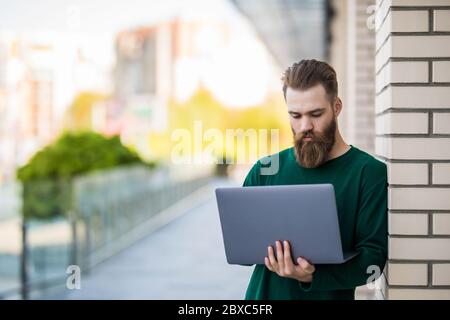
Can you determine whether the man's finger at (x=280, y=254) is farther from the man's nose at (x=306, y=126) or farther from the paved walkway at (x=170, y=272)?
the paved walkway at (x=170, y=272)

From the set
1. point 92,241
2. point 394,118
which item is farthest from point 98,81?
point 394,118

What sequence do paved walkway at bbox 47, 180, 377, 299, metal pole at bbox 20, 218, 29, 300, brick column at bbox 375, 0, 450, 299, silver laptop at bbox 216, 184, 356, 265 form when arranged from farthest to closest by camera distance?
paved walkway at bbox 47, 180, 377, 299
metal pole at bbox 20, 218, 29, 300
brick column at bbox 375, 0, 450, 299
silver laptop at bbox 216, 184, 356, 265

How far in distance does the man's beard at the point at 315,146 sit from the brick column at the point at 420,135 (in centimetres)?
19

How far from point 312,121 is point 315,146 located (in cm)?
6

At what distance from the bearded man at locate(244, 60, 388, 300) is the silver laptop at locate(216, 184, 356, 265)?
43 mm

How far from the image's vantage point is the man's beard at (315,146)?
2.08 metres

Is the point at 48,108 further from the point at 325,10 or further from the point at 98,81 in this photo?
the point at 325,10

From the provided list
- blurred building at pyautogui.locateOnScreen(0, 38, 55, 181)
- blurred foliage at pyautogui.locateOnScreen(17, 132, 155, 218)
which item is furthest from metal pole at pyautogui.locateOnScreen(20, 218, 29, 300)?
blurred building at pyautogui.locateOnScreen(0, 38, 55, 181)

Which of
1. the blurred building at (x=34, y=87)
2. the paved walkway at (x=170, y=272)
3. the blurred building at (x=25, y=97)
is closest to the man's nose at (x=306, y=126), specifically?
the paved walkway at (x=170, y=272)

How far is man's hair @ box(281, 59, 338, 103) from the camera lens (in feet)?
6.77
